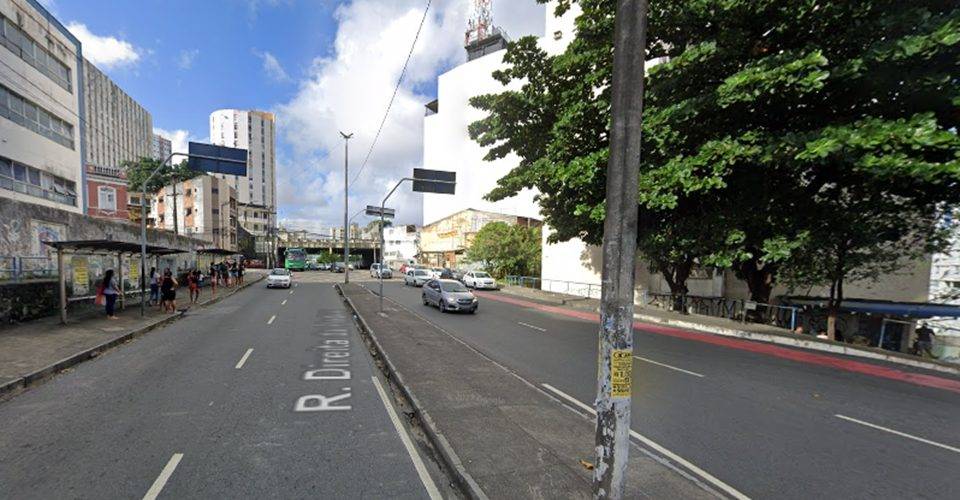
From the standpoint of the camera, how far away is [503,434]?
5000 mm

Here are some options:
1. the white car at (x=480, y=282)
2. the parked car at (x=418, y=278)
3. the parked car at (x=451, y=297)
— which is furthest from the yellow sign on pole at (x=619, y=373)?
the parked car at (x=418, y=278)

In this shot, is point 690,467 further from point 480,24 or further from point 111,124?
point 111,124

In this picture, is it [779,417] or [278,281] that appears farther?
[278,281]

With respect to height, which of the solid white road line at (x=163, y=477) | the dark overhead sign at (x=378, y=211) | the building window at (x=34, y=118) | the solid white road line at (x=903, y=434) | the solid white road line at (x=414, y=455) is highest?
the building window at (x=34, y=118)

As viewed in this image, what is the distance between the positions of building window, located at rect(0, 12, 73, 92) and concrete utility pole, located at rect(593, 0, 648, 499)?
90.0 feet

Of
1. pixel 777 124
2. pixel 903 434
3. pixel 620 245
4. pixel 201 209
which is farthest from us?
pixel 201 209

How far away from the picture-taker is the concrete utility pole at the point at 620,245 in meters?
3.00

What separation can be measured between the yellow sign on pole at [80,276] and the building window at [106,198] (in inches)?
1264

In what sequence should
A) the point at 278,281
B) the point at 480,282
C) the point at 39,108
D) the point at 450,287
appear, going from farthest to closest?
the point at 480,282
the point at 278,281
the point at 39,108
the point at 450,287

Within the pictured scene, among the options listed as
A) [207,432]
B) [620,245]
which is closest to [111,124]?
[207,432]

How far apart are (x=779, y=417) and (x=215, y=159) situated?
19592 mm

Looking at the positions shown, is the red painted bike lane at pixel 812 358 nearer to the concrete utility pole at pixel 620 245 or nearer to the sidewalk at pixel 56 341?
the concrete utility pole at pixel 620 245

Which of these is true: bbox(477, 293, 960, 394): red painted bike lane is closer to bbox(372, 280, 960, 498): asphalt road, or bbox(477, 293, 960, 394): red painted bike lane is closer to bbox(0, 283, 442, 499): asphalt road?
bbox(372, 280, 960, 498): asphalt road

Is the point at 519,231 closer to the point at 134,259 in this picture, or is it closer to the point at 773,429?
the point at 134,259
